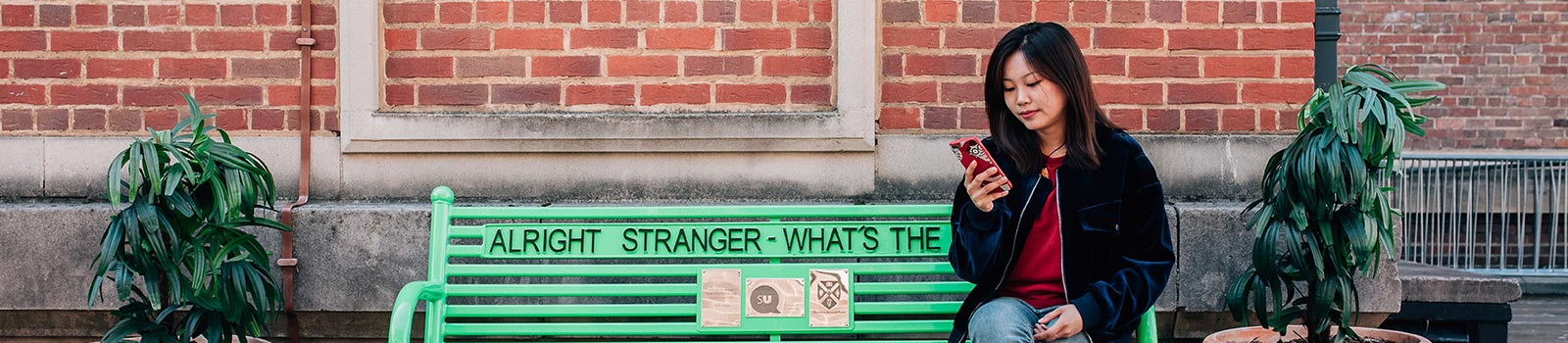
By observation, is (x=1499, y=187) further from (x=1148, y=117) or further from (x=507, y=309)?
(x=507, y=309)

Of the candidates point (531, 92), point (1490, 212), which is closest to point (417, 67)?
point (531, 92)

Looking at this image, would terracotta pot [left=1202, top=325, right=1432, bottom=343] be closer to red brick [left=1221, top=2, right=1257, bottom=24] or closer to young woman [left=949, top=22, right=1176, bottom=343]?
young woman [left=949, top=22, right=1176, bottom=343]

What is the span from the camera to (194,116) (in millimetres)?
3057

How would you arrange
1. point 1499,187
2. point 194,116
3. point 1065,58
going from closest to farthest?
1. point 1065,58
2. point 194,116
3. point 1499,187

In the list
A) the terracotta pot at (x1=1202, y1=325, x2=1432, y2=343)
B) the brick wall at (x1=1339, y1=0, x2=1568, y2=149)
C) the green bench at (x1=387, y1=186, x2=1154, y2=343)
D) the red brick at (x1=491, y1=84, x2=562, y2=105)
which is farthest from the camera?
the brick wall at (x1=1339, y1=0, x2=1568, y2=149)

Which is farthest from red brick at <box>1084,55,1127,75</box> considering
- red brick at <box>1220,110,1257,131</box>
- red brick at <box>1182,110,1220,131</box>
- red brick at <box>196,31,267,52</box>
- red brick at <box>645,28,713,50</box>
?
red brick at <box>196,31,267,52</box>

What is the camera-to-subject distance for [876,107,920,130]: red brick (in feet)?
11.7

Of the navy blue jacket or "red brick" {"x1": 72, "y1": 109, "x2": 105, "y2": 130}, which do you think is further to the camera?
"red brick" {"x1": 72, "y1": 109, "x2": 105, "y2": 130}

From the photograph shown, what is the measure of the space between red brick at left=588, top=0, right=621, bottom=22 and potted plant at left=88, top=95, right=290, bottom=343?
1.05 metres

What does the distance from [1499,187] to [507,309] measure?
7487 mm

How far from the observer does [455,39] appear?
11.8 feet

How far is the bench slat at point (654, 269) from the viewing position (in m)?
3.13

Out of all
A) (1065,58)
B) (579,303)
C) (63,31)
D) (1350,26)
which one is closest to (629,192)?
(579,303)

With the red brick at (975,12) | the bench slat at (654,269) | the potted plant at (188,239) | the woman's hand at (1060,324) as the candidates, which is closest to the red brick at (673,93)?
the bench slat at (654,269)
